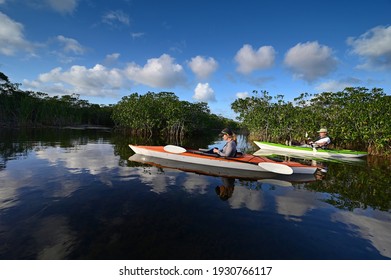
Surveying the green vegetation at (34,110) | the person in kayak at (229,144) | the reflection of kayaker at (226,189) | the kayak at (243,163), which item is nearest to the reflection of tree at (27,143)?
the kayak at (243,163)

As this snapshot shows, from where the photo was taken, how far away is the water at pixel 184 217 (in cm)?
342

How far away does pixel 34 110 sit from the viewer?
47.8 meters

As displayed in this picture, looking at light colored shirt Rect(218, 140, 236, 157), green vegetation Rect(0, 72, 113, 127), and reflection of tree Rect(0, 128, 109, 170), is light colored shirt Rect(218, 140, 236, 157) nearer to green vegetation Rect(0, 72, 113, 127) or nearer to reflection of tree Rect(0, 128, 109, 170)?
reflection of tree Rect(0, 128, 109, 170)

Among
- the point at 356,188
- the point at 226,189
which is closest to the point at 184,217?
the point at 226,189

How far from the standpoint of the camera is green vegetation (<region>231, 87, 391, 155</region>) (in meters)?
16.3

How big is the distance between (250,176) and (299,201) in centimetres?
268

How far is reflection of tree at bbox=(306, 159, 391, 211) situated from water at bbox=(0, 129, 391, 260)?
1.5 inches

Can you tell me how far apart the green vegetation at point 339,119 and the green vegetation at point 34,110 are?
45.5 metres

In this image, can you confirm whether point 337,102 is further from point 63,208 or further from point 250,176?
point 63,208

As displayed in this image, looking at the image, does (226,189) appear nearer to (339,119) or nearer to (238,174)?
(238,174)

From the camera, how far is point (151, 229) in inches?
157
